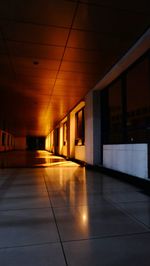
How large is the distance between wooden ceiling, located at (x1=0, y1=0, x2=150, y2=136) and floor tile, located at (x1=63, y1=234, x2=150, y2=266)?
2.99 meters

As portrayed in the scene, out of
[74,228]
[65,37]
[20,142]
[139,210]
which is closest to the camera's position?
[74,228]

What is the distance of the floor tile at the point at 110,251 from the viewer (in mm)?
1619

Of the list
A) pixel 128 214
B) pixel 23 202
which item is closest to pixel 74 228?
pixel 128 214

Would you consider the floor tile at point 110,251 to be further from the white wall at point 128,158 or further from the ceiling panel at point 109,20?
the ceiling panel at point 109,20

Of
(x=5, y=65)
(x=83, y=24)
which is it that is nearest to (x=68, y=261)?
(x=83, y=24)

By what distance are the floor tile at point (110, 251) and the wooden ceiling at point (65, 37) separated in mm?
2991

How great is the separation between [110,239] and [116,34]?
3.30 m

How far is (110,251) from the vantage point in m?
1.77

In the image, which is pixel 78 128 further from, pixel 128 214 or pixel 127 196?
pixel 128 214

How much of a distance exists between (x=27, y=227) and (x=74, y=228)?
51cm

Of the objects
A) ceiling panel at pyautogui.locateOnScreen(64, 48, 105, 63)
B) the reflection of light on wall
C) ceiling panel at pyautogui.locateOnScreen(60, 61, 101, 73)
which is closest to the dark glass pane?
ceiling panel at pyautogui.locateOnScreen(60, 61, 101, 73)

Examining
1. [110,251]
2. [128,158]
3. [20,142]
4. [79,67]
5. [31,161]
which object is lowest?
[31,161]

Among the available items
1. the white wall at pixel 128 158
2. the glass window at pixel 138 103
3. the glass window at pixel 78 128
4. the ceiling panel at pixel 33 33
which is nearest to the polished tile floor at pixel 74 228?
the white wall at pixel 128 158

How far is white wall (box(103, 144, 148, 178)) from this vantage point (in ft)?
14.5
